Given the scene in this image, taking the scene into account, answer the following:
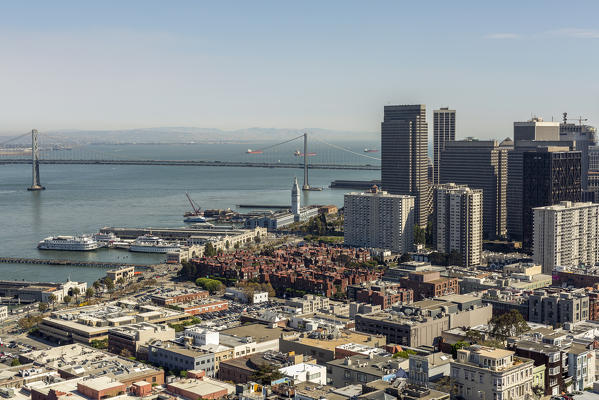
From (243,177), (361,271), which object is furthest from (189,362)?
(243,177)

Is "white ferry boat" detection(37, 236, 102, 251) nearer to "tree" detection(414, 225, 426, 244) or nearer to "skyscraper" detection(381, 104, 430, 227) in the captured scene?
"tree" detection(414, 225, 426, 244)

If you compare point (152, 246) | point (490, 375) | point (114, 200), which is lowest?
point (152, 246)

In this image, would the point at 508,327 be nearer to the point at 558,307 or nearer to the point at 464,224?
the point at 558,307

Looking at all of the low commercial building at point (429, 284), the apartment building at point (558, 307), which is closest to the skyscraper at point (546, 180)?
the low commercial building at point (429, 284)

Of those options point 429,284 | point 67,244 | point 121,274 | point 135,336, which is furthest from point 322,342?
point 67,244

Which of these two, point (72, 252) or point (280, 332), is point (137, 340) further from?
point (72, 252)

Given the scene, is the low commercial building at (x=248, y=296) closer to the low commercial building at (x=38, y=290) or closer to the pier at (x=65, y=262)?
the low commercial building at (x=38, y=290)
